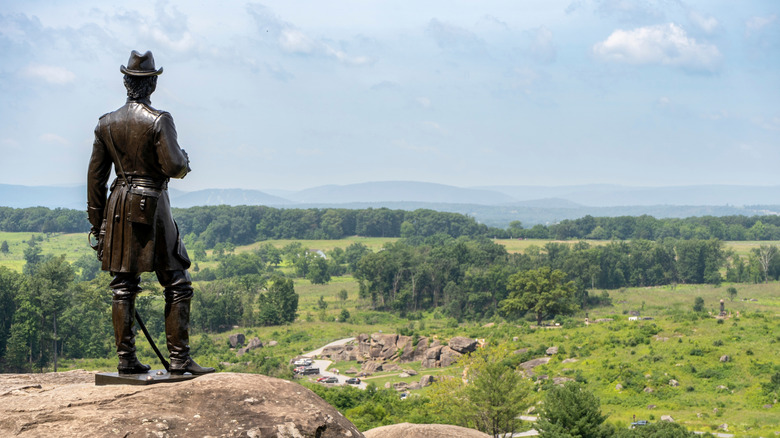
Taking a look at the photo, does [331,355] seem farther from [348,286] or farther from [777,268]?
[777,268]

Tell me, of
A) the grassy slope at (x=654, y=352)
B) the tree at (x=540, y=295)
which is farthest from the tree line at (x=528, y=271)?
the grassy slope at (x=654, y=352)

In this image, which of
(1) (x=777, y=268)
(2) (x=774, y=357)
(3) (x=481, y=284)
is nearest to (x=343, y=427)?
(2) (x=774, y=357)

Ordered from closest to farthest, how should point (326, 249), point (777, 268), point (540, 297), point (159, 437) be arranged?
point (159, 437), point (540, 297), point (777, 268), point (326, 249)

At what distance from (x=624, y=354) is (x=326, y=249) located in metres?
105

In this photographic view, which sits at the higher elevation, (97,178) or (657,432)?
(97,178)

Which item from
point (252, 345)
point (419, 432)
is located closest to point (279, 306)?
point (252, 345)

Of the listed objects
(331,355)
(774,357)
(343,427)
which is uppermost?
(343,427)

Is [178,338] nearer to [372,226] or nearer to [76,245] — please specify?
[76,245]

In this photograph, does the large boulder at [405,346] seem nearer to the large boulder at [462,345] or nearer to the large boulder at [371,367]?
the large boulder at [371,367]

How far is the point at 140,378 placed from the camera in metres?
8.16

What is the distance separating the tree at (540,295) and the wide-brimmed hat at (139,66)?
84.7 m

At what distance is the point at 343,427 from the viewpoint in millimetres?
8281

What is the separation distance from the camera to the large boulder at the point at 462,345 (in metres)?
67.3

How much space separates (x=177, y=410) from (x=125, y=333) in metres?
1.48
